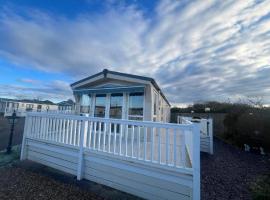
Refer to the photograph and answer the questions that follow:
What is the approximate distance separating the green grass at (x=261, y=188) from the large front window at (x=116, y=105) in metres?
5.63

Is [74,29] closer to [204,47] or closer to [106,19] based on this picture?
[106,19]

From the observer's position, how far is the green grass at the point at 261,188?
299 centimetres

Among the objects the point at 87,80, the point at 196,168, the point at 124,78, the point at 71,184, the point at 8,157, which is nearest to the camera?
the point at 196,168

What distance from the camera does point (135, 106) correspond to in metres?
7.53

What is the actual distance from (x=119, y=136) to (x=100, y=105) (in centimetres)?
536

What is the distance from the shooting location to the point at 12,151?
5.73 m

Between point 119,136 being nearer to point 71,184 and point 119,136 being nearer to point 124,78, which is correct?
point 71,184

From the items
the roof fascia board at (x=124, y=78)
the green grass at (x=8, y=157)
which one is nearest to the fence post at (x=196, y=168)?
the roof fascia board at (x=124, y=78)

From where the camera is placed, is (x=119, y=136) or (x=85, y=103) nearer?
(x=119, y=136)

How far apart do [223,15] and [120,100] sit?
5.66 metres

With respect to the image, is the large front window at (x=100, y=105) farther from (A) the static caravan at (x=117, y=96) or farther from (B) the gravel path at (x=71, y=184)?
(B) the gravel path at (x=71, y=184)

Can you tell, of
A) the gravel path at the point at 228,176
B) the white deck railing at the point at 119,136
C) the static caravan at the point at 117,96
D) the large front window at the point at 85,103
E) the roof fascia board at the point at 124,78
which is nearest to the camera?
the white deck railing at the point at 119,136

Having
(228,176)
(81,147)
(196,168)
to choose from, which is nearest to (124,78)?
(81,147)

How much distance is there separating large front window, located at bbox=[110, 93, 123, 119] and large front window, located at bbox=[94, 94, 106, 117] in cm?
50
